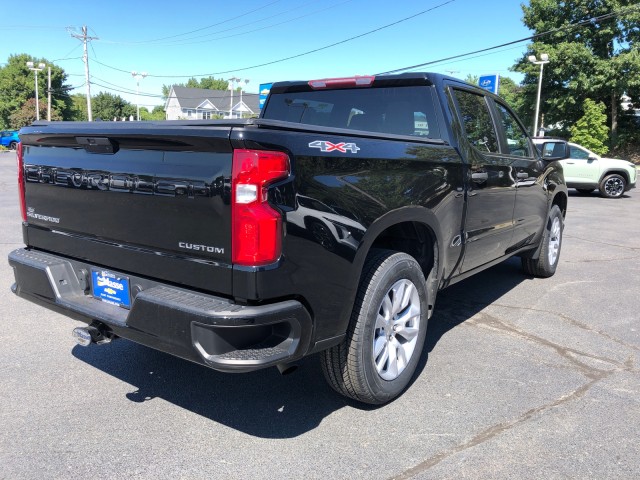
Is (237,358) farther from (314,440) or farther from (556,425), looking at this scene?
(556,425)


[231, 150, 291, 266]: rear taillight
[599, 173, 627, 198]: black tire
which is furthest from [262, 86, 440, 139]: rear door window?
[599, 173, 627, 198]: black tire

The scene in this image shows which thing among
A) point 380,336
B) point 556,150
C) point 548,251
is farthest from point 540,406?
point 548,251

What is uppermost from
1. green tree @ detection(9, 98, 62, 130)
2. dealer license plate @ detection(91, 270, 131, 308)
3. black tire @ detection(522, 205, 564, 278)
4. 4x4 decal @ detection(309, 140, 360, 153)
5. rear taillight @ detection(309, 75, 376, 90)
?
green tree @ detection(9, 98, 62, 130)

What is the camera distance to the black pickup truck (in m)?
2.38

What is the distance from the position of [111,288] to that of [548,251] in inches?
196

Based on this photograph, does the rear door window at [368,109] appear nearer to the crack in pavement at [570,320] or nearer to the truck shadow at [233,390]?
the truck shadow at [233,390]

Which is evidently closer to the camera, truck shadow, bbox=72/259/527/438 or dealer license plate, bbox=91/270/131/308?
dealer license plate, bbox=91/270/131/308

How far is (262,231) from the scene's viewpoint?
2.34 metres

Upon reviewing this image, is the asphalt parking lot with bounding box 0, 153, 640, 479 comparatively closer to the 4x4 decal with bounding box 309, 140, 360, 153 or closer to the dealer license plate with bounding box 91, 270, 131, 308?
the dealer license plate with bounding box 91, 270, 131, 308

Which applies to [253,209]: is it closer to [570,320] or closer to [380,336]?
[380,336]

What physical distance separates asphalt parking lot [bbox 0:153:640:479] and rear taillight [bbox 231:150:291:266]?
3.52 ft

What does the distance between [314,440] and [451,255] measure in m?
1.66

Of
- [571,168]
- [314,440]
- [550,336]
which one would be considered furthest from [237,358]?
[571,168]

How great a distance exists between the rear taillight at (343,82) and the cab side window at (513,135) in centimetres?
134
